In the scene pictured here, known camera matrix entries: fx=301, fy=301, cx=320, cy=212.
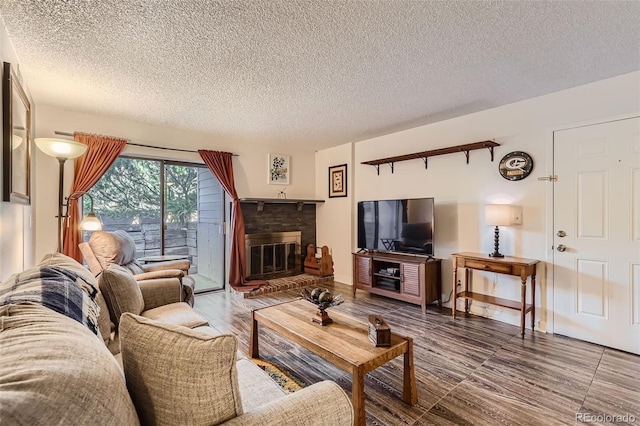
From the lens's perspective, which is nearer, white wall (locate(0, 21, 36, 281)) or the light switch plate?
white wall (locate(0, 21, 36, 281))

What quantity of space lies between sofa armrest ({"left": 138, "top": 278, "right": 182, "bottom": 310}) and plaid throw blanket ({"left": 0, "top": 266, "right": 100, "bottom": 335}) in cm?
112

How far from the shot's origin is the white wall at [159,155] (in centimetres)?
332

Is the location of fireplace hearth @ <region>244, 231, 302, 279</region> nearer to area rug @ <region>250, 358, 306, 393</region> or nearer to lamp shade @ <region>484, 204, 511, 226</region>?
area rug @ <region>250, 358, 306, 393</region>

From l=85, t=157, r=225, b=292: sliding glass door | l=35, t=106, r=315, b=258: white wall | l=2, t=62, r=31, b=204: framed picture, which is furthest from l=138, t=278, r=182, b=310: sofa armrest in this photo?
l=35, t=106, r=315, b=258: white wall

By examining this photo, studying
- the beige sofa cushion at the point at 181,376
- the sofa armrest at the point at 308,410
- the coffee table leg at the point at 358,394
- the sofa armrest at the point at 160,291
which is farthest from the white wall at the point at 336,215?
the beige sofa cushion at the point at 181,376

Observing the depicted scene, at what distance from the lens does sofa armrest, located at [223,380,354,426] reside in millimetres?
903

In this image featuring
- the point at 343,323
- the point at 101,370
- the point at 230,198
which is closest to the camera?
the point at 101,370

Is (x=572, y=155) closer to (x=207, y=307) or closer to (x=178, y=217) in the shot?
(x=207, y=307)

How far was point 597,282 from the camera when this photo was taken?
9.03 feet

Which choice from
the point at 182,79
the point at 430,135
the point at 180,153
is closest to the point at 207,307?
the point at 180,153

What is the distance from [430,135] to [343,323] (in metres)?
2.86

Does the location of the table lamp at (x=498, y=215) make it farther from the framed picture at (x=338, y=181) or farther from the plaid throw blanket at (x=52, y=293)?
the plaid throw blanket at (x=52, y=293)

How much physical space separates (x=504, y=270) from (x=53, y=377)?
3391 mm

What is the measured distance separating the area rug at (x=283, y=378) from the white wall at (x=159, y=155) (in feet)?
9.39
